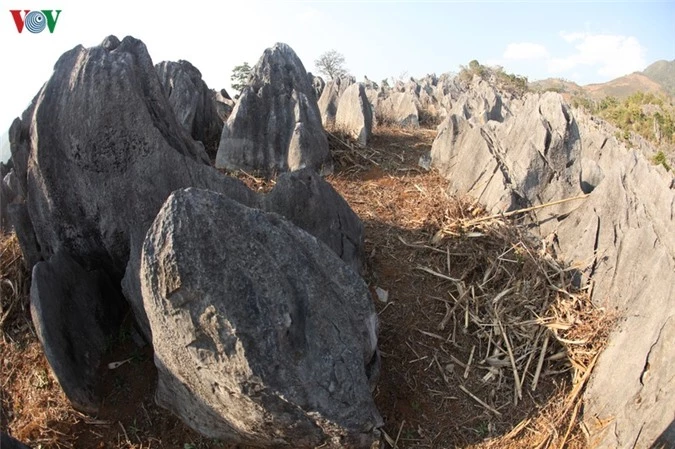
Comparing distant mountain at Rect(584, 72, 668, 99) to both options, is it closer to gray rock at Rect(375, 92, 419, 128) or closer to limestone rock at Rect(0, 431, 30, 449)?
gray rock at Rect(375, 92, 419, 128)

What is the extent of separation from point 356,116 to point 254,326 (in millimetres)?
6609

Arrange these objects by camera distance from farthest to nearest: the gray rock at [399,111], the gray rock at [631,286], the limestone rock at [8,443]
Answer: the gray rock at [399,111]
the gray rock at [631,286]
the limestone rock at [8,443]

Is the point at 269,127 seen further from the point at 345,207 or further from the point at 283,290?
the point at 283,290

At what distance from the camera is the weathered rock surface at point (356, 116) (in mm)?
8757

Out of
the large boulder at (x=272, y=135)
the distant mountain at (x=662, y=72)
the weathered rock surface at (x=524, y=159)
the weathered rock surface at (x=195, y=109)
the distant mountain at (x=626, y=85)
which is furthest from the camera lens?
the distant mountain at (x=662, y=72)

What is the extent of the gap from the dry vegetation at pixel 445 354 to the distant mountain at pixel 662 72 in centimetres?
10559

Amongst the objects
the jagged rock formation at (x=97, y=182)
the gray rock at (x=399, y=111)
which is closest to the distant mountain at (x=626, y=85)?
the gray rock at (x=399, y=111)

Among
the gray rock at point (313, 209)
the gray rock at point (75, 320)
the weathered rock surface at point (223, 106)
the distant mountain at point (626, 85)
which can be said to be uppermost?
the distant mountain at point (626, 85)

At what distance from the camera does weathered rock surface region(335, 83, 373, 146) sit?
876cm

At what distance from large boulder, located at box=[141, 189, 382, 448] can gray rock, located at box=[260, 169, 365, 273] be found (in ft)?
3.32

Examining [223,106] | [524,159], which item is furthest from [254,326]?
[223,106]

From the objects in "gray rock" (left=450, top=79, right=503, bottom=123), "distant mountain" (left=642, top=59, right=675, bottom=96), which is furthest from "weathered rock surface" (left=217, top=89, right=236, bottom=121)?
"distant mountain" (left=642, top=59, right=675, bottom=96)

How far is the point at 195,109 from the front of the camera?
855cm

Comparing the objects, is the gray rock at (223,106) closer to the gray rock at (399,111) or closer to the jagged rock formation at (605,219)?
the gray rock at (399,111)
